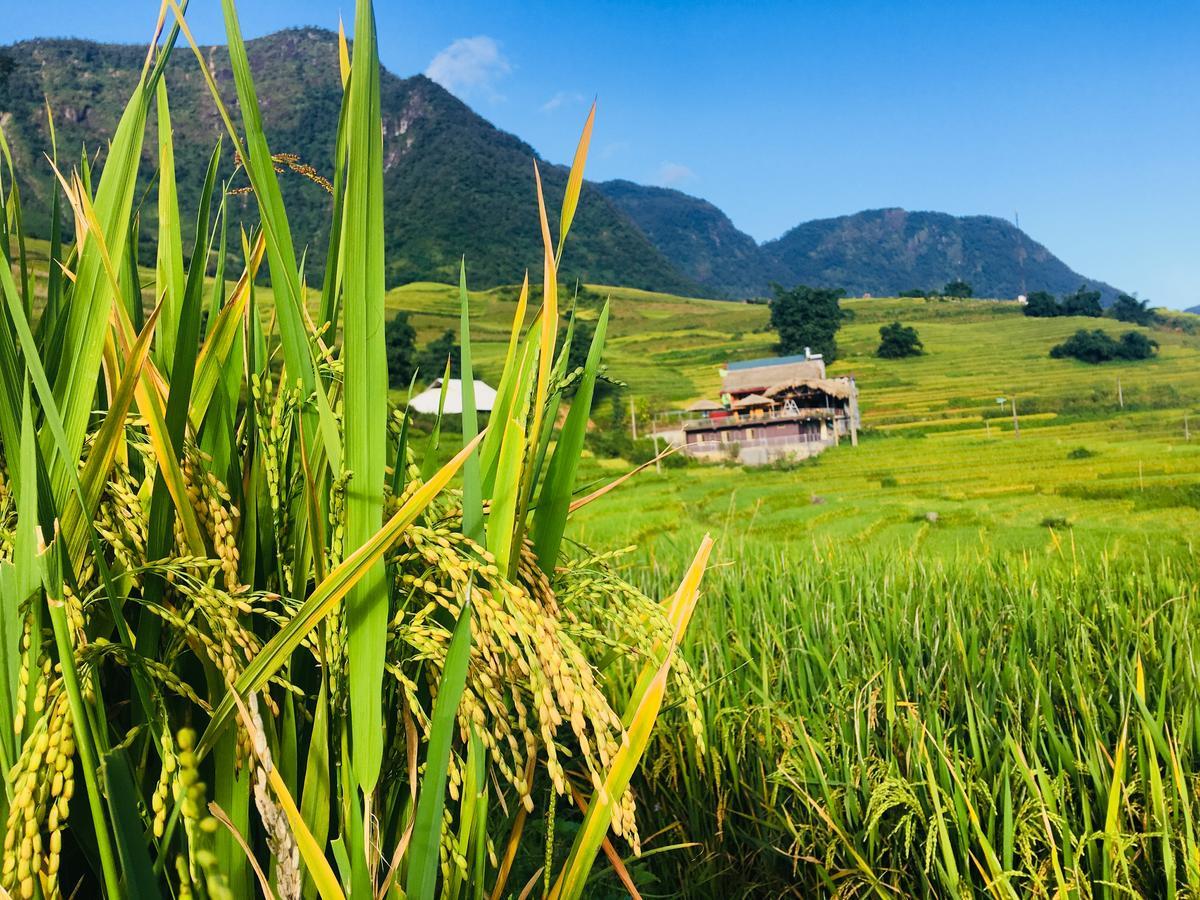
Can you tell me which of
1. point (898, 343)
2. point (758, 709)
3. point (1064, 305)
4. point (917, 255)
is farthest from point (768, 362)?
point (917, 255)

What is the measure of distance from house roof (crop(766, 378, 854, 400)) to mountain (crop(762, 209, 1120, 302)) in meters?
82.0

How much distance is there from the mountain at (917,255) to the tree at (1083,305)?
61.0m

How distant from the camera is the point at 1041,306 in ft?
131

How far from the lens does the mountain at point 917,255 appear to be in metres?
109

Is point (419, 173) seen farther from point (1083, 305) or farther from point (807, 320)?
point (1083, 305)

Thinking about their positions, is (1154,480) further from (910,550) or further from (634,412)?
(910,550)

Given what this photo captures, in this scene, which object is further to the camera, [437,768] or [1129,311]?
[1129,311]

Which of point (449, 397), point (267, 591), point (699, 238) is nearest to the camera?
point (267, 591)

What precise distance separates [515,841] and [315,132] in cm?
7224

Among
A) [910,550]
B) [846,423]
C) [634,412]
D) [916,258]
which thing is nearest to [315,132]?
[634,412]

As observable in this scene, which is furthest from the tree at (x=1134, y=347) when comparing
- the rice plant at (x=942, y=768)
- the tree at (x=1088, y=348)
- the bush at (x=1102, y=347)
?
the rice plant at (x=942, y=768)

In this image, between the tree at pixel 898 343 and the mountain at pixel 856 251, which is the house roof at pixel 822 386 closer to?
the tree at pixel 898 343

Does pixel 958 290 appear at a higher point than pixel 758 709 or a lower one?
higher

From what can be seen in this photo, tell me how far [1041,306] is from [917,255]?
286 feet
